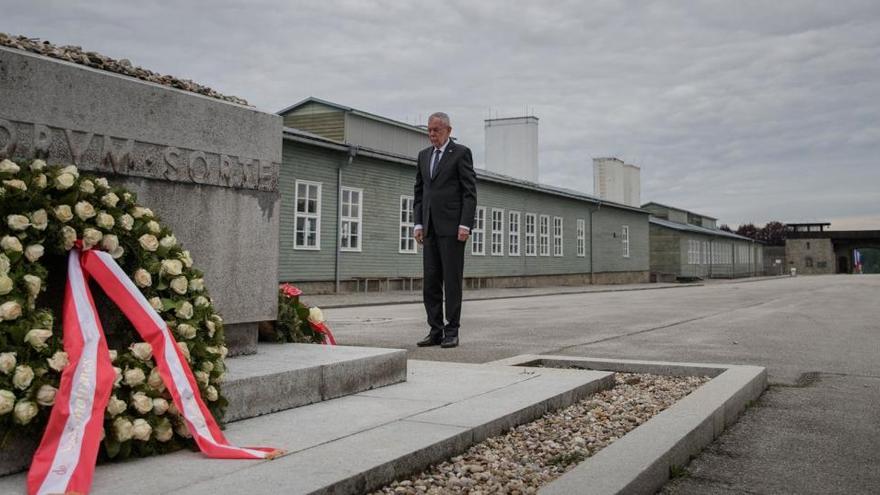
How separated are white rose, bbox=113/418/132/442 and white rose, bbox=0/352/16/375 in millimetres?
392

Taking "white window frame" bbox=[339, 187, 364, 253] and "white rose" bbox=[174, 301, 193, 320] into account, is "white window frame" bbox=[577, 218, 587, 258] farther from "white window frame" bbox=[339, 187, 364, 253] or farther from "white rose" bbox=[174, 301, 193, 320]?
"white rose" bbox=[174, 301, 193, 320]

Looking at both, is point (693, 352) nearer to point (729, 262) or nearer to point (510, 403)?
point (510, 403)

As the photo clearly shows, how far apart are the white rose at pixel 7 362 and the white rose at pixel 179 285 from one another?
806 millimetres

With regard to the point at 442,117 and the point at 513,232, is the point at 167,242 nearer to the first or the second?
the point at 442,117

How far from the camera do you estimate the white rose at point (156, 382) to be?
288cm

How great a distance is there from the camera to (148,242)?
10.6 ft

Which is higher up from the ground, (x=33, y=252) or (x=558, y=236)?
(x=558, y=236)

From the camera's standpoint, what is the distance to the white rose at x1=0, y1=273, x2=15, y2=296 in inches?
101

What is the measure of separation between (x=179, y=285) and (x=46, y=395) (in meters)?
0.80

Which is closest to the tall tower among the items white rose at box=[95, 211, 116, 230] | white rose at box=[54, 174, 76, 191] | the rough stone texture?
the rough stone texture

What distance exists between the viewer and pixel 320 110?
25844 mm

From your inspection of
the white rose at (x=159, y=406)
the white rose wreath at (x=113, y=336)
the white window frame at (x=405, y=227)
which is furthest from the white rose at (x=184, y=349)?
the white window frame at (x=405, y=227)

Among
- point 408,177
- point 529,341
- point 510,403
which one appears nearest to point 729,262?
point 408,177

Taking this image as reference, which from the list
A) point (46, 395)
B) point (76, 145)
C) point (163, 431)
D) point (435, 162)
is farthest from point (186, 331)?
point (435, 162)
